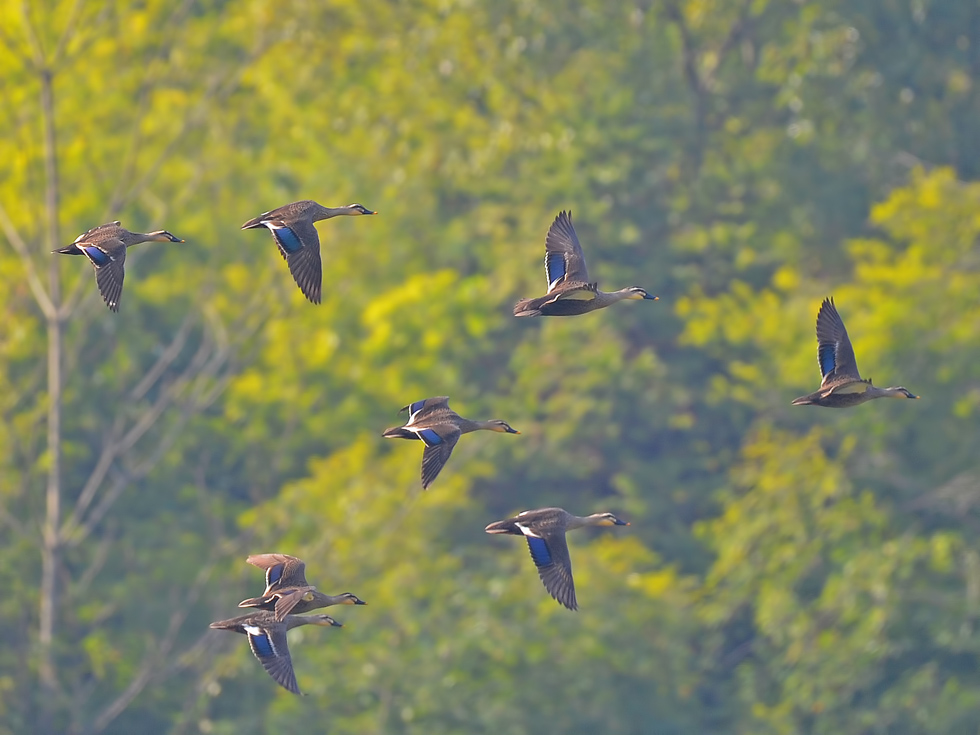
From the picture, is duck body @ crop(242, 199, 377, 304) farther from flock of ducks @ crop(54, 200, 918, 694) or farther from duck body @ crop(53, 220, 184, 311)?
duck body @ crop(53, 220, 184, 311)

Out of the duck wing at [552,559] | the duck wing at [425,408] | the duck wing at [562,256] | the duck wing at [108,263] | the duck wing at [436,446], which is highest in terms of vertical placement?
the duck wing at [108,263]

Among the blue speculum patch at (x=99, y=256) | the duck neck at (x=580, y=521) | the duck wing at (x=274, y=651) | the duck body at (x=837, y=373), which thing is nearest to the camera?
the duck wing at (x=274, y=651)

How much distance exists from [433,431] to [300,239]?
1.52 metres

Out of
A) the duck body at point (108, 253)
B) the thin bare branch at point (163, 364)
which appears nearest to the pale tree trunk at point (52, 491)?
the thin bare branch at point (163, 364)

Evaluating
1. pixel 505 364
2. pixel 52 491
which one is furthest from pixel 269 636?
pixel 505 364

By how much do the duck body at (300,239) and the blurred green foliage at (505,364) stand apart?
492 inches

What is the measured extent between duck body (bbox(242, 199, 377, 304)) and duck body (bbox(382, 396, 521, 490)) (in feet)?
3.37

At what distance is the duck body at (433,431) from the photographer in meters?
13.6

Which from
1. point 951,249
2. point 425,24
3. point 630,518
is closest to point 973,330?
point 951,249

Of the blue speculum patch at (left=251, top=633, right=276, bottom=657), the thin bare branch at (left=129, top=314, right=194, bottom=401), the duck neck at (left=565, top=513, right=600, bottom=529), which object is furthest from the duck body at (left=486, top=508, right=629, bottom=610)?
the thin bare branch at (left=129, top=314, right=194, bottom=401)

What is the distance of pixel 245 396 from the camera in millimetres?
31562

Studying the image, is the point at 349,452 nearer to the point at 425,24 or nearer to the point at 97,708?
the point at 97,708

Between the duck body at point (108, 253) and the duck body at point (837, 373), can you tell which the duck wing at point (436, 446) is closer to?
the duck body at point (108, 253)

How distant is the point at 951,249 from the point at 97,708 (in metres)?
13.1
